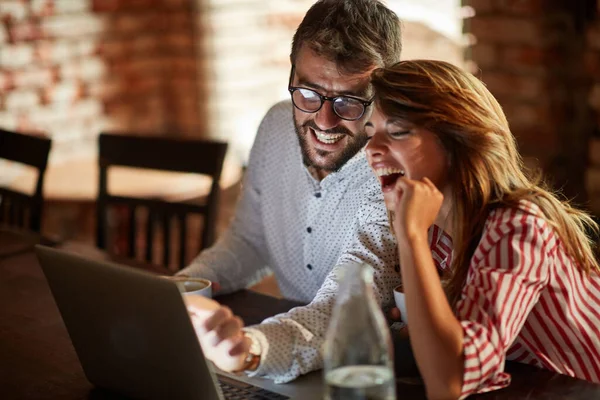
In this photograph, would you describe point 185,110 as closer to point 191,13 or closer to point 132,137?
point 191,13

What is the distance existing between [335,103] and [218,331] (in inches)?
23.1

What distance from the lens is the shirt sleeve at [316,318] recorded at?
1310 mm

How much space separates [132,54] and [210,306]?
9.12ft

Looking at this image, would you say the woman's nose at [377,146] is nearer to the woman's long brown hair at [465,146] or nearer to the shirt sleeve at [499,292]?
the woman's long brown hair at [465,146]

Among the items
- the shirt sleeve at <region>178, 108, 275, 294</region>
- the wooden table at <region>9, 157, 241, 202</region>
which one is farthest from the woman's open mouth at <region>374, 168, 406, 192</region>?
the wooden table at <region>9, 157, 241, 202</region>

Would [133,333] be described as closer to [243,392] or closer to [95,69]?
[243,392]

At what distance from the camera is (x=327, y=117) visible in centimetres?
162

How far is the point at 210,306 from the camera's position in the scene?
3.96 feet

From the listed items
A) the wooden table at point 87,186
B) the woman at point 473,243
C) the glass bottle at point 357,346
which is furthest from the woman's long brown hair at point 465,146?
the wooden table at point 87,186

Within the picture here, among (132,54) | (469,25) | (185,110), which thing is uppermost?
(469,25)

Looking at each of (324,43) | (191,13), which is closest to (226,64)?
(191,13)

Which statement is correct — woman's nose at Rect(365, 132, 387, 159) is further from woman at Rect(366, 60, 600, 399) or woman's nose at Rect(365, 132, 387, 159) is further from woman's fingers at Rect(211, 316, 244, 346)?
woman's fingers at Rect(211, 316, 244, 346)

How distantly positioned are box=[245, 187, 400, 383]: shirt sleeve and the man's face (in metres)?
0.12

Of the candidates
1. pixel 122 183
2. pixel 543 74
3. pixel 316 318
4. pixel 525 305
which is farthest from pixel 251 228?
pixel 122 183
